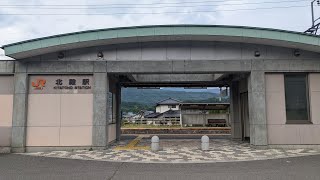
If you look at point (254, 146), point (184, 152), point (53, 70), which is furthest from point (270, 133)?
point (53, 70)

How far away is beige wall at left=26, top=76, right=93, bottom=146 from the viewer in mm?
12945

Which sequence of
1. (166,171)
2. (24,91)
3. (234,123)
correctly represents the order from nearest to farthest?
(166,171) → (24,91) → (234,123)

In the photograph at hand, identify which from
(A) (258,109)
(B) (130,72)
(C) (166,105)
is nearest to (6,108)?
(B) (130,72)

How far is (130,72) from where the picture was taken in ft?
43.4

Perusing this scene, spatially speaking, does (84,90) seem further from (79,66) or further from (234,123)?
(234,123)

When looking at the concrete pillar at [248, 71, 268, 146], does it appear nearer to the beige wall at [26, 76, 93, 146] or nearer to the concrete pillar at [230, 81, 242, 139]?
the concrete pillar at [230, 81, 242, 139]

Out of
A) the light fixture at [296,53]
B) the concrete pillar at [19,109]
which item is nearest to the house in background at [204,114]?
the light fixture at [296,53]

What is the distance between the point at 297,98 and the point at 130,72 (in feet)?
25.3

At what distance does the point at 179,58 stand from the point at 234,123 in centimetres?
671

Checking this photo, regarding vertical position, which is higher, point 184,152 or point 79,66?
point 79,66

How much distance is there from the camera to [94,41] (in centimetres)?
1264

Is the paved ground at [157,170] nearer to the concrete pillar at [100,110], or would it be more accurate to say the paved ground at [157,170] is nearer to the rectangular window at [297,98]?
the concrete pillar at [100,110]

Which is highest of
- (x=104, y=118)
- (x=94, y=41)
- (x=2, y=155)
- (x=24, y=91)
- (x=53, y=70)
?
(x=94, y=41)

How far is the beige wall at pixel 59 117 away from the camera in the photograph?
42.5 ft
